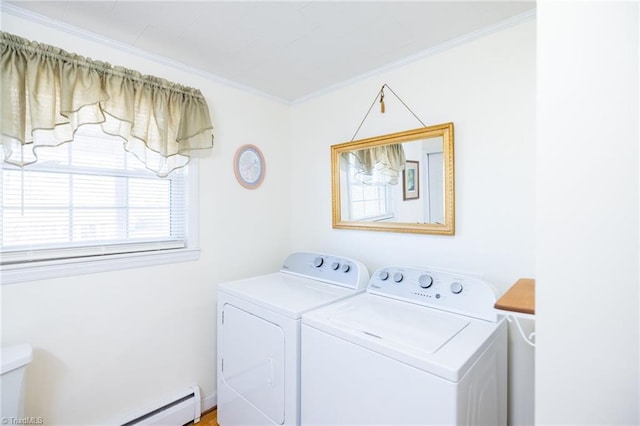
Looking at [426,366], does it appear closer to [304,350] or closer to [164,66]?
[304,350]

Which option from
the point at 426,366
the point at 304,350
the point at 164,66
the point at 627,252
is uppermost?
the point at 164,66

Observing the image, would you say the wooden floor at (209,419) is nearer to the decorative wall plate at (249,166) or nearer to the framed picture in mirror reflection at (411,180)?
the decorative wall plate at (249,166)

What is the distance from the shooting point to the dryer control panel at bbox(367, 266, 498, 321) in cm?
140

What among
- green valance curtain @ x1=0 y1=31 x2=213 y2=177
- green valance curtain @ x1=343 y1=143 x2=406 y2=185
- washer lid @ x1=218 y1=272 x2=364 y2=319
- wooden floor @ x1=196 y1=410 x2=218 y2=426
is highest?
green valance curtain @ x1=0 y1=31 x2=213 y2=177

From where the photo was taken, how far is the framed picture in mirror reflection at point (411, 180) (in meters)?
1.90

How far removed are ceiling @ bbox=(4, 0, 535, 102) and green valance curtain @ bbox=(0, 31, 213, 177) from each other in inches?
8.0

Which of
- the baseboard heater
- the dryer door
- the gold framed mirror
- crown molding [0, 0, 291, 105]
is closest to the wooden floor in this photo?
the baseboard heater

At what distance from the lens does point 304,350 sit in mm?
1411

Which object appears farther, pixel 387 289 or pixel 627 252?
pixel 387 289

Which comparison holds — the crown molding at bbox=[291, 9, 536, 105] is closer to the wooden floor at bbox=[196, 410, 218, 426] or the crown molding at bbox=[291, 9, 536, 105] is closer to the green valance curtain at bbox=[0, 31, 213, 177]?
the green valance curtain at bbox=[0, 31, 213, 177]

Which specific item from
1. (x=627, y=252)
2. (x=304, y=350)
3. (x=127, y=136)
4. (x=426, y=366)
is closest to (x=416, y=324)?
(x=426, y=366)

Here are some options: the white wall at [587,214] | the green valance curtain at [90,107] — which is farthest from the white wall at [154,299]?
the white wall at [587,214]

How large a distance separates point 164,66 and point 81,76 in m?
0.50

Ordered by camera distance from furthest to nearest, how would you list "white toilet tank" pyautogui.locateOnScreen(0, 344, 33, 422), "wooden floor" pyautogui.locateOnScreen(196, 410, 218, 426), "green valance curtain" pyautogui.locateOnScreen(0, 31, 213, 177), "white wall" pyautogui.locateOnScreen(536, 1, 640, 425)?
"wooden floor" pyautogui.locateOnScreen(196, 410, 218, 426)
"green valance curtain" pyautogui.locateOnScreen(0, 31, 213, 177)
"white toilet tank" pyautogui.locateOnScreen(0, 344, 33, 422)
"white wall" pyautogui.locateOnScreen(536, 1, 640, 425)
